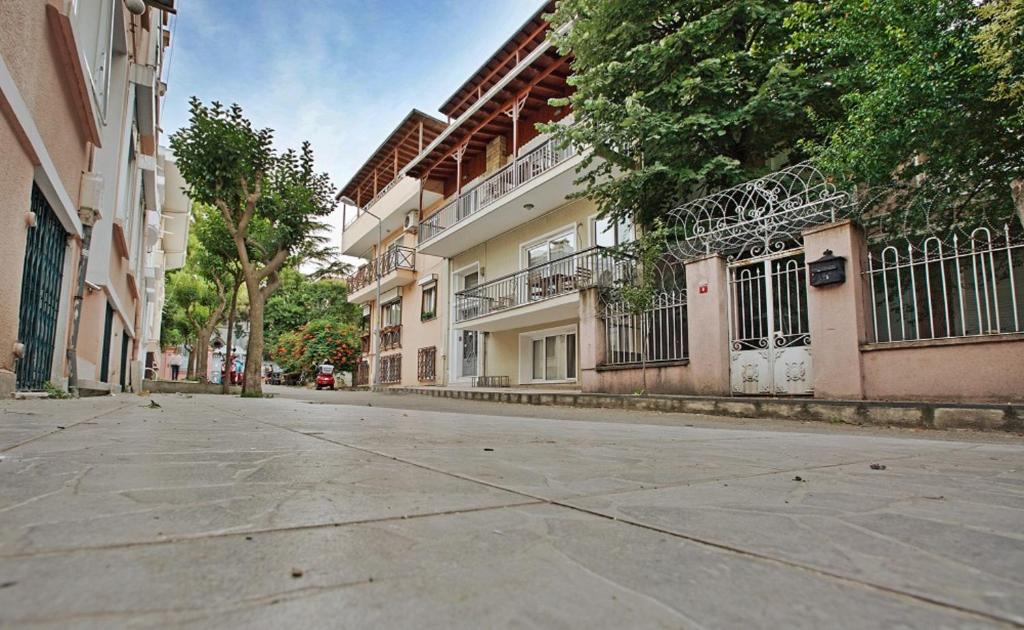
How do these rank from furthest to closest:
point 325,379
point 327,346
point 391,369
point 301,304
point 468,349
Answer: point 301,304 → point 327,346 → point 325,379 → point 391,369 → point 468,349

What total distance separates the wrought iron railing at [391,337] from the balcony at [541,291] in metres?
5.23

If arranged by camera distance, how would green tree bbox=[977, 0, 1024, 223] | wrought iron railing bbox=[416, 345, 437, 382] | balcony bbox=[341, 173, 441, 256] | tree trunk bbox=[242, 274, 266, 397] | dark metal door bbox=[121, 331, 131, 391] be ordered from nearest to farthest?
green tree bbox=[977, 0, 1024, 223] → tree trunk bbox=[242, 274, 266, 397] → dark metal door bbox=[121, 331, 131, 391] → wrought iron railing bbox=[416, 345, 437, 382] → balcony bbox=[341, 173, 441, 256]

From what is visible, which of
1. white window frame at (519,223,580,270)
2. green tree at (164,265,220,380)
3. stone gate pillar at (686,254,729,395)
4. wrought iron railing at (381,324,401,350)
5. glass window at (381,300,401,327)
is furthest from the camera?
green tree at (164,265,220,380)

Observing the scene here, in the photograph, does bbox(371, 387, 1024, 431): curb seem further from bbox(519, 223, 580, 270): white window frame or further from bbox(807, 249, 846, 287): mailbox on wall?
bbox(519, 223, 580, 270): white window frame

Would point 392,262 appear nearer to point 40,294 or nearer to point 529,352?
point 529,352

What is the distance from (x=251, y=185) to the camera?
11758 millimetres

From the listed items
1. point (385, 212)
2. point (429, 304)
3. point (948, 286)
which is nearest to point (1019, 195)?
point (948, 286)

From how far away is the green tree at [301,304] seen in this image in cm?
3312

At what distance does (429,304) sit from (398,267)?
190 centimetres

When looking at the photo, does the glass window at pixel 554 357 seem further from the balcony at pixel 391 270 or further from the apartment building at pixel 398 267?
the balcony at pixel 391 270

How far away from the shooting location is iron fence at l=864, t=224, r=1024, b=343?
16.4ft

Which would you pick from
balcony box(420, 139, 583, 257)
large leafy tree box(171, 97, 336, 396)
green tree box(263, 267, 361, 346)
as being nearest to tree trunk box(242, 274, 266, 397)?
large leafy tree box(171, 97, 336, 396)

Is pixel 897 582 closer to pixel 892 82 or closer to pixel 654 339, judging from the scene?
pixel 892 82

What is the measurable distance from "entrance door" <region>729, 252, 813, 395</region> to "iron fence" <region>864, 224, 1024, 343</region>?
35.1 inches
